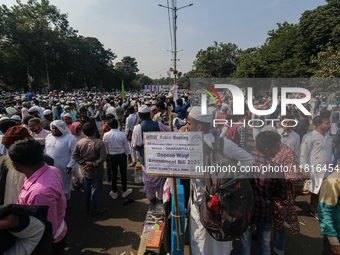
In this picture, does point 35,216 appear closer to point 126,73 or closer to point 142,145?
point 142,145

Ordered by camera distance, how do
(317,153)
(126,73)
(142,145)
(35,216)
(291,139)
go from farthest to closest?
(126,73) < (142,145) < (291,139) < (317,153) < (35,216)

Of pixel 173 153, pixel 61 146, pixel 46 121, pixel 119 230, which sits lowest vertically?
pixel 119 230

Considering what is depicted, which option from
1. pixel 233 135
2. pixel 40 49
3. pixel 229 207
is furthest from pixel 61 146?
pixel 40 49

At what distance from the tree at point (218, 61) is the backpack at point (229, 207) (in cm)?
4902

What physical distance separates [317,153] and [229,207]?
264 centimetres

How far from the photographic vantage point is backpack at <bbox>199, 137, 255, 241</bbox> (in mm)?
1788

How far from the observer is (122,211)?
13.5 feet

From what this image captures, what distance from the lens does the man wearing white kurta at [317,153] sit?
3.42m

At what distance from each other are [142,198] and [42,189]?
307 cm

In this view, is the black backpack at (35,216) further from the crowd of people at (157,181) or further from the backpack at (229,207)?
the backpack at (229,207)

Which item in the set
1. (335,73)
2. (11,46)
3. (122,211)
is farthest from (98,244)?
(11,46)

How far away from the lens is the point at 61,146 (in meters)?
3.71

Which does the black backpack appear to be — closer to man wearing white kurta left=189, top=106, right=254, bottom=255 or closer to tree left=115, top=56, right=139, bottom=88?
man wearing white kurta left=189, top=106, right=254, bottom=255

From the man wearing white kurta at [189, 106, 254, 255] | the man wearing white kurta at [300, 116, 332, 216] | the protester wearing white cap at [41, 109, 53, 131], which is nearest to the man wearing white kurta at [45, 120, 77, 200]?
the protester wearing white cap at [41, 109, 53, 131]
